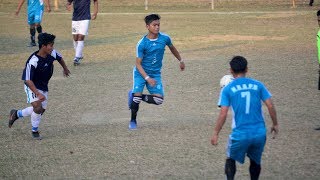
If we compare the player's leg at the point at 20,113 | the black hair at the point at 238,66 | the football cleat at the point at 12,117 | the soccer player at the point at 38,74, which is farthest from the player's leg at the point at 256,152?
the football cleat at the point at 12,117

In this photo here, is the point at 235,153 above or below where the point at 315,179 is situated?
above

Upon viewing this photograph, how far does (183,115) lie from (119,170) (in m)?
3.22

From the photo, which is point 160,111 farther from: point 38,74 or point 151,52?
point 38,74

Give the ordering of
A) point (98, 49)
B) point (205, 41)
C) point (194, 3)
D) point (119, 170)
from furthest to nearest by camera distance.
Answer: point (194, 3)
point (205, 41)
point (98, 49)
point (119, 170)

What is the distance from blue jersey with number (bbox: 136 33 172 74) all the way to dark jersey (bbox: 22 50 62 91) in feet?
4.33

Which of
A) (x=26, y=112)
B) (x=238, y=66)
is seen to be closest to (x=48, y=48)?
(x=26, y=112)

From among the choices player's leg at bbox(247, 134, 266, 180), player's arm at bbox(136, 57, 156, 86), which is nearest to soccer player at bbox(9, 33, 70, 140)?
player's arm at bbox(136, 57, 156, 86)

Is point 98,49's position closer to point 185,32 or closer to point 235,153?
point 185,32

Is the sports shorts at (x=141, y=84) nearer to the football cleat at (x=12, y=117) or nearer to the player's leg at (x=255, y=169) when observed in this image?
the football cleat at (x=12, y=117)

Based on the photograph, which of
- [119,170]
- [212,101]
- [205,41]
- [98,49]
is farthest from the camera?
[205,41]

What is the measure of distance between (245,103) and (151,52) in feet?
11.9

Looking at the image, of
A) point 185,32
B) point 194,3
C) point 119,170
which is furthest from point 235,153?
point 194,3

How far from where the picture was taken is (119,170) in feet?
25.9

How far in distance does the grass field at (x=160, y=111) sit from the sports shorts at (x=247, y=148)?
0.90m
